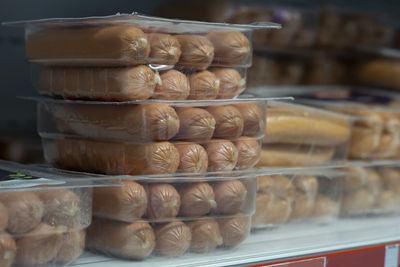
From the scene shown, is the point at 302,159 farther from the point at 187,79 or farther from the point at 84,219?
the point at 84,219

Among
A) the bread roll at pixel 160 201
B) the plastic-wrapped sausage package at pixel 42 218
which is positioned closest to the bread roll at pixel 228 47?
the bread roll at pixel 160 201

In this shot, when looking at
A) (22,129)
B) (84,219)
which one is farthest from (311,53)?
(84,219)

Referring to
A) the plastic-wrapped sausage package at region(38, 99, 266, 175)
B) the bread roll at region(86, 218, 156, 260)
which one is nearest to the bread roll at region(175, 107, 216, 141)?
the plastic-wrapped sausage package at region(38, 99, 266, 175)

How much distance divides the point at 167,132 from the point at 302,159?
1.90 feet

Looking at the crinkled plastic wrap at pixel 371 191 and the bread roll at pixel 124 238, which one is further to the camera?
the crinkled plastic wrap at pixel 371 191

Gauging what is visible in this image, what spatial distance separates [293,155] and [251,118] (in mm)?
332

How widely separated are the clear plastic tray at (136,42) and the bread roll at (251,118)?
10 centimetres

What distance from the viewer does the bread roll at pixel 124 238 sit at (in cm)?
131

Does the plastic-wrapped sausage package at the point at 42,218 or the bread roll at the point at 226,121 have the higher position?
the bread roll at the point at 226,121

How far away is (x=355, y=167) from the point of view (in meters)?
1.94

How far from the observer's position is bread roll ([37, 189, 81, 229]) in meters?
1.20

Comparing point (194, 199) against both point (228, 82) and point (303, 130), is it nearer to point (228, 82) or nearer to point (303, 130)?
point (228, 82)

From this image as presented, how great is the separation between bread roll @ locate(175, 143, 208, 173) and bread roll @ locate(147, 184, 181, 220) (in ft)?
0.20

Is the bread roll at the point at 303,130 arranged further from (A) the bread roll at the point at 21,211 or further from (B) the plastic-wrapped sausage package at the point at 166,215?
(A) the bread roll at the point at 21,211
